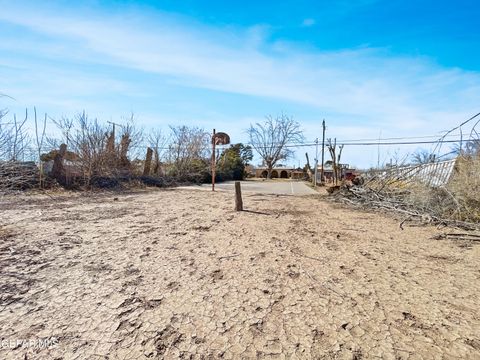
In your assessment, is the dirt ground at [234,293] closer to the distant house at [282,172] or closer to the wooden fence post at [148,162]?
the wooden fence post at [148,162]

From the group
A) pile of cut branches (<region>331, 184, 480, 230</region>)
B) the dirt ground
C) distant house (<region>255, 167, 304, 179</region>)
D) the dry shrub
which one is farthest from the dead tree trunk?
distant house (<region>255, 167, 304, 179</region>)

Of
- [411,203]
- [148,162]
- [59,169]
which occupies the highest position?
[148,162]

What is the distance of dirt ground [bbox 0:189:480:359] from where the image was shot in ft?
5.40

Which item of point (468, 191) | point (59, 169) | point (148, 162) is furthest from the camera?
point (148, 162)

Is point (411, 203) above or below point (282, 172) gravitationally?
below

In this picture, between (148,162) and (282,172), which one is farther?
(282,172)

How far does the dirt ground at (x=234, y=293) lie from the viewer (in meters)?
1.65

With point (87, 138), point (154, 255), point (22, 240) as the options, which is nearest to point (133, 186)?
point (87, 138)

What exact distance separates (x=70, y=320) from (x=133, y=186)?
32.5 feet

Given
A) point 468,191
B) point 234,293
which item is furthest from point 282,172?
point 234,293

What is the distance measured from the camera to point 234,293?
7.41 feet

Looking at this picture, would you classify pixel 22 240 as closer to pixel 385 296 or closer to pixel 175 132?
pixel 385 296

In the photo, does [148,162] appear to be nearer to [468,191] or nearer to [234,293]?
[468,191]

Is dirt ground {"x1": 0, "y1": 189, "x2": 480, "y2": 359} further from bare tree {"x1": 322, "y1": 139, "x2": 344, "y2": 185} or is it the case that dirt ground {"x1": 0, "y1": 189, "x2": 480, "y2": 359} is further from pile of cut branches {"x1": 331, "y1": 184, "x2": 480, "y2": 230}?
bare tree {"x1": 322, "y1": 139, "x2": 344, "y2": 185}
